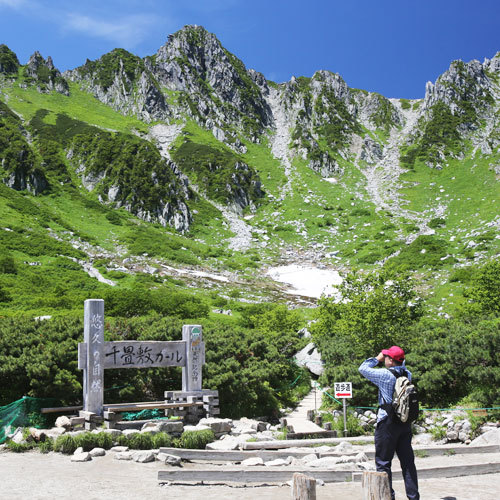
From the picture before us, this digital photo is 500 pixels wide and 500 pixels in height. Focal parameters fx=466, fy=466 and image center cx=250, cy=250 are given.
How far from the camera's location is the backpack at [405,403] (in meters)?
5.76

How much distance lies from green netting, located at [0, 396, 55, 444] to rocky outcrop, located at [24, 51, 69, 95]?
122513 millimetres

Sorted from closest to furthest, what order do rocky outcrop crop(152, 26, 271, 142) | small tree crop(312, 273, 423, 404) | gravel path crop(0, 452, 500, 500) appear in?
1. gravel path crop(0, 452, 500, 500)
2. small tree crop(312, 273, 423, 404)
3. rocky outcrop crop(152, 26, 271, 142)

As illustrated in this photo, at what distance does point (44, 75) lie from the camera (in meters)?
122

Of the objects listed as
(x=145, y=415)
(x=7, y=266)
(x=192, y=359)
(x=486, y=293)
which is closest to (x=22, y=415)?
(x=145, y=415)

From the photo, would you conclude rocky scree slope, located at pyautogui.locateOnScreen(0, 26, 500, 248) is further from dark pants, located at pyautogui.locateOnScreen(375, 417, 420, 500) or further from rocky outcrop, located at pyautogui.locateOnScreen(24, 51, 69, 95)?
dark pants, located at pyautogui.locateOnScreen(375, 417, 420, 500)

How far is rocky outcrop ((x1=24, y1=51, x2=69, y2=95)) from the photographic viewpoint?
391 feet

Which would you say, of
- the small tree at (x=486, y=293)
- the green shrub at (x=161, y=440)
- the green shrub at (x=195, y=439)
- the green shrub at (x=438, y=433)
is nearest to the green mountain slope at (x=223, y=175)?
the small tree at (x=486, y=293)

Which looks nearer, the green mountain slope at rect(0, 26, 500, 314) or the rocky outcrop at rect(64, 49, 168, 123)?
the green mountain slope at rect(0, 26, 500, 314)

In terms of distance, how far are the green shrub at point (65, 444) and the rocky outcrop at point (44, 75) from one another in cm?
12453

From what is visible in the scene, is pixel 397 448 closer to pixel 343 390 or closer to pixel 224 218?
pixel 343 390

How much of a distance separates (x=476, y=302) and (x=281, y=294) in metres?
20.3

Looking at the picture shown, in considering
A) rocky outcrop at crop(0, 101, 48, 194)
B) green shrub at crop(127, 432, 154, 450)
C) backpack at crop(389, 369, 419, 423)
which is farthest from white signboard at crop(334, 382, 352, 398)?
rocky outcrop at crop(0, 101, 48, 194)

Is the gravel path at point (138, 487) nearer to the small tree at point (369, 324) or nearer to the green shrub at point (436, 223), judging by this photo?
the small tree at point (369, 324)

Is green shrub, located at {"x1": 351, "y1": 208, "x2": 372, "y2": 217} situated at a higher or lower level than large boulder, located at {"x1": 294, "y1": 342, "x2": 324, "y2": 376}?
higher
